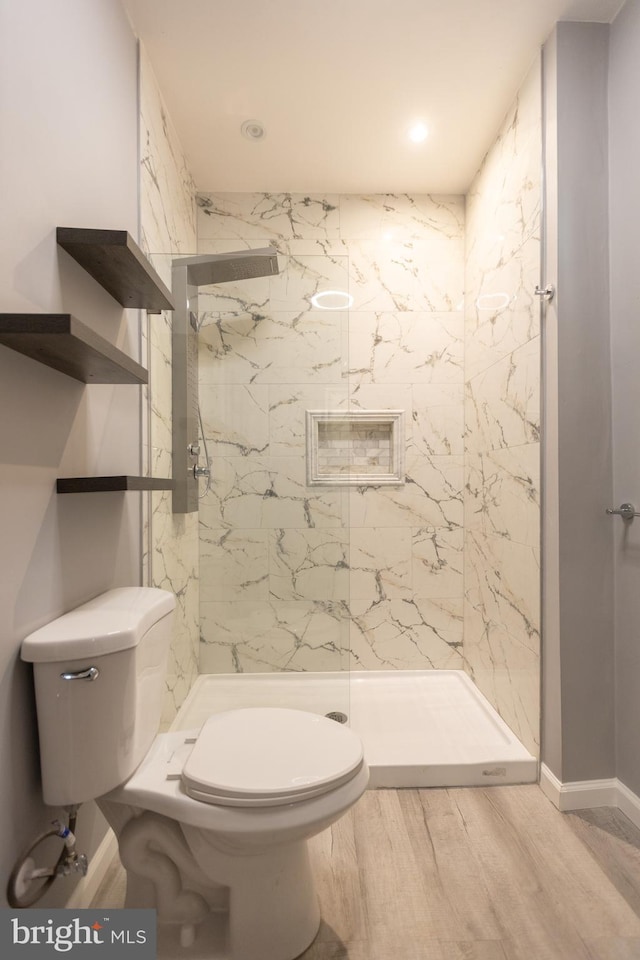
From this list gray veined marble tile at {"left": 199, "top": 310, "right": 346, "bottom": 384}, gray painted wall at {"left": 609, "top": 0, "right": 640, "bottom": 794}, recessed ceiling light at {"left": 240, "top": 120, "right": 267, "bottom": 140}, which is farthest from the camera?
recessed ceiling light at {"left": 240, "top": 120, "right": 267, "bottom": 140}

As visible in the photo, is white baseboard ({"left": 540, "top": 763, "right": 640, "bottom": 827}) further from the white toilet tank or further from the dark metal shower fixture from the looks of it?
the dark metal shower fixture

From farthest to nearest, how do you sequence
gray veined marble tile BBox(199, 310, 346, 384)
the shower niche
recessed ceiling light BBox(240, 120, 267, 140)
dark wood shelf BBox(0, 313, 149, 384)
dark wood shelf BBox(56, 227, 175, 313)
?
the shower niche < recessed ceiling light BBox(240, 120, 267, 140) < gray veined marble tile BBox(199, 310, 346, 384) < dark wood shelf BBox(56, 227, 175, 313) < dark wood shelf BBox(0, 313, 149, 384)

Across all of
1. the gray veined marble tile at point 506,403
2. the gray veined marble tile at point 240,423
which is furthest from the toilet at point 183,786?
the gray veined marble tile at point 506,403

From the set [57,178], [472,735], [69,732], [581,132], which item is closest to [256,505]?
[69,732]

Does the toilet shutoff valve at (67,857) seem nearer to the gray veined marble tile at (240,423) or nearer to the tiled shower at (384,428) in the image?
the tiled shower at (384,428)

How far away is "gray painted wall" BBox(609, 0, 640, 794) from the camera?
5.34ft

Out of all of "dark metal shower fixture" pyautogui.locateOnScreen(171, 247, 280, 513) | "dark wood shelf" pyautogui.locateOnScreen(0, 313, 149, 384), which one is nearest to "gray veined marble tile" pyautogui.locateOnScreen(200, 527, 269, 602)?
"dark metal shower fixture" pyautogui.locateOnScreen(171, 247, 280, 513)

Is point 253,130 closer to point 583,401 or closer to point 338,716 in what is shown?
point 583,401

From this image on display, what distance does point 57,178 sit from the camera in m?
1.16

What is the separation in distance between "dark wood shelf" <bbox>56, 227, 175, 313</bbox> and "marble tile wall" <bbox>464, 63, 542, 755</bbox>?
1.40 metres

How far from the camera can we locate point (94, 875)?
1347mm

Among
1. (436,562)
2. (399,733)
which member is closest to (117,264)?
(399,733)

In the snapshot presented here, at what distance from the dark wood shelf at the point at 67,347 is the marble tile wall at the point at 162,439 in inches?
22.3

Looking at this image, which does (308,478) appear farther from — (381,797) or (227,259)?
(381,797)
